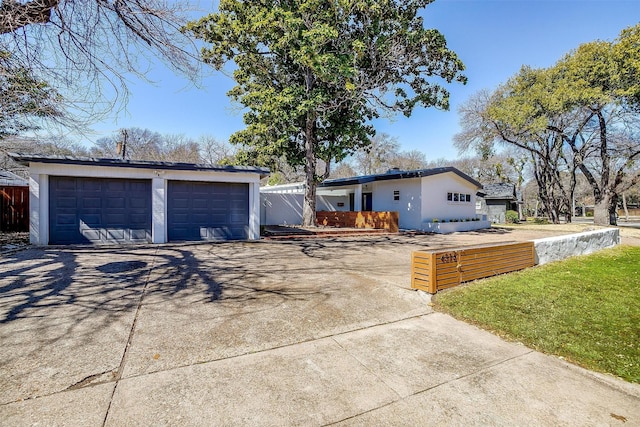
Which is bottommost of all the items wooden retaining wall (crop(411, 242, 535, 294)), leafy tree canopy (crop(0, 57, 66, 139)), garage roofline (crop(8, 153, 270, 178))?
wooden retaining wall (crop(411, 242, 535, 294))

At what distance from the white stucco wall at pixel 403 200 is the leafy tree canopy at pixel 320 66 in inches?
135

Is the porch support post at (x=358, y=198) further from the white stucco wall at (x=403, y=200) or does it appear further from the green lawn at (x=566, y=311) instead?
the green lawn at (x=566, y=311)

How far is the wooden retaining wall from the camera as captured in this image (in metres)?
4.87

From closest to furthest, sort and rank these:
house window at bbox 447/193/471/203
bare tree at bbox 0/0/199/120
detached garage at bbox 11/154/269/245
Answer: bare tree at bbox 0/0/199/120, detached garage at bbox 11/154/269/245, house window at bbox 447/193/471/203

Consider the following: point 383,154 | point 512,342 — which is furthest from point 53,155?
point 383,154

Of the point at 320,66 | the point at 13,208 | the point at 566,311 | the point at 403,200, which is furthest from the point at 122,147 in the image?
the point at 566,311

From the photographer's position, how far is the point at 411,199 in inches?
Answer: 667

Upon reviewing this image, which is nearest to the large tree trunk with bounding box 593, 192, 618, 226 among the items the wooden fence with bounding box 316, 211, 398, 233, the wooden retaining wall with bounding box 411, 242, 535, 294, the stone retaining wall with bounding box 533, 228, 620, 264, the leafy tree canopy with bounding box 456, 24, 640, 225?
the leafy tree canopy with bounding box 456, 24, 640, 225

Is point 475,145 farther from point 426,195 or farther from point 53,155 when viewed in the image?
point 53,155

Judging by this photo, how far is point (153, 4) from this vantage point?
174 inches

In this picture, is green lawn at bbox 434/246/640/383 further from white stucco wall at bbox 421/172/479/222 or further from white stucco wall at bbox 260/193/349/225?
white stucco wall at bbox 260/193/349/225

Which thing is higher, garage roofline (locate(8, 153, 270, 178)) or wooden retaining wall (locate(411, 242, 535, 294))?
garage roofline (locate(8, 153, 270, 178))

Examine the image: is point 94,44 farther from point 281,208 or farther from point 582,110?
point 582,110

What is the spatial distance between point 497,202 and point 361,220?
19.9 metres
